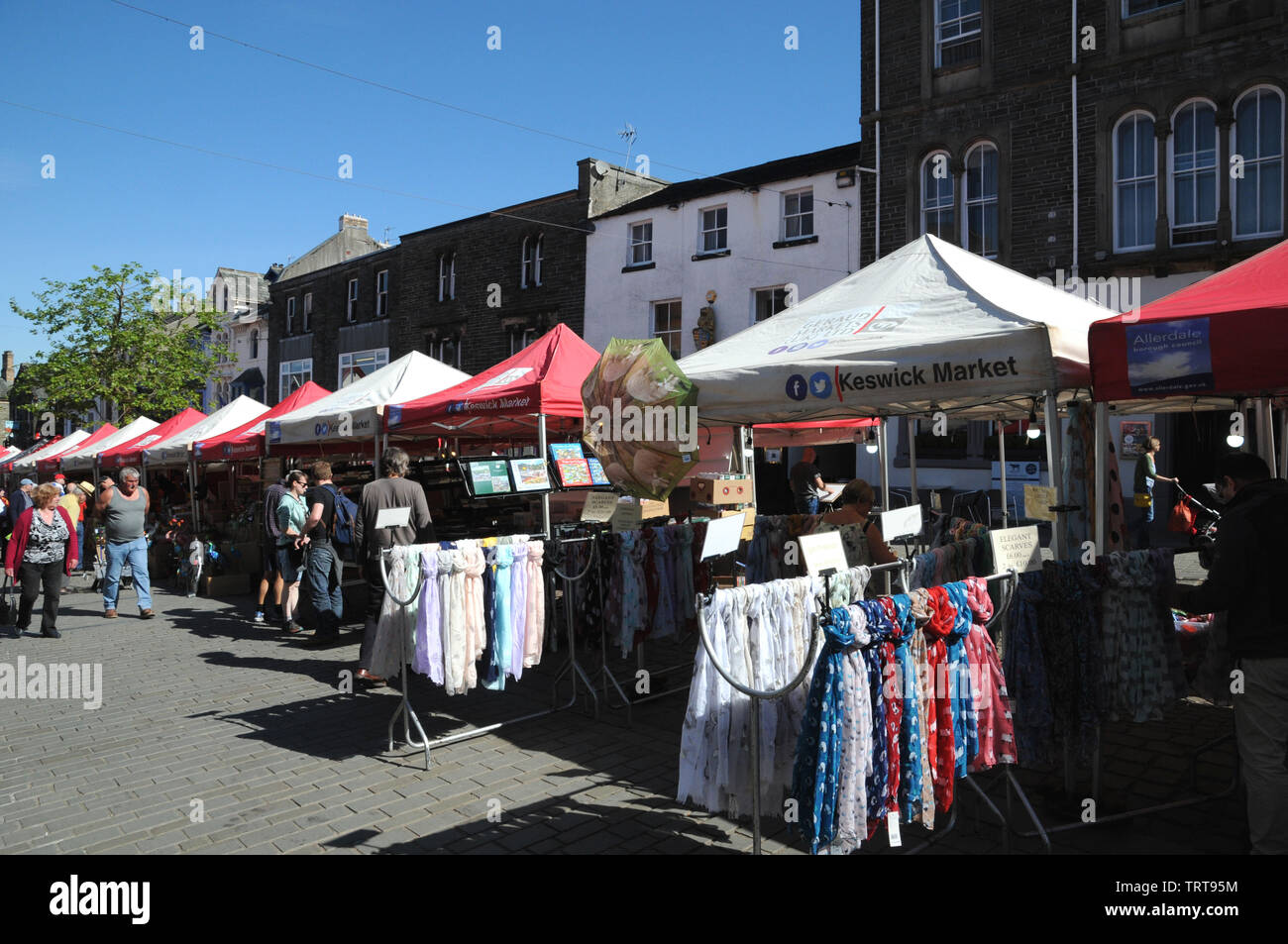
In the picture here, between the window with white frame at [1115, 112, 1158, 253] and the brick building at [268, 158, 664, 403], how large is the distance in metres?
13.1

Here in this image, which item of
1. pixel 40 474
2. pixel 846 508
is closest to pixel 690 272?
pixel 846 508

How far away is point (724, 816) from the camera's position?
4.38 meters

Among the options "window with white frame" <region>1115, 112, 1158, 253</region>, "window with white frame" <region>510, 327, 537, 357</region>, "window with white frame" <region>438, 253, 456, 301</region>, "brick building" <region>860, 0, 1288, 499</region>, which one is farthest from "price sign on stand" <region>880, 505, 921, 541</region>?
"window with white frame" <region>438, 253, 456, 301</region>

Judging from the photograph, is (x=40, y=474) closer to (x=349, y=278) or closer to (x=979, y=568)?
(x=349, y=278)

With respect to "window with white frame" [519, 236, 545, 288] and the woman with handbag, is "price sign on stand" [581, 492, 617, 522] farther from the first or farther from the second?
"window with white frame" [519, 236, 545, 288]

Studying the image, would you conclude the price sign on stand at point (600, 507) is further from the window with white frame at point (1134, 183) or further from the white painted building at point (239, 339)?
the white painted building at point (239, 339)

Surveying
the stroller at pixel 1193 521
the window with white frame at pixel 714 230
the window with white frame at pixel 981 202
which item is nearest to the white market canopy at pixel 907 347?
the stroller at pixel 1193 521

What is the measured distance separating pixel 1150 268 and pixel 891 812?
48.0ft

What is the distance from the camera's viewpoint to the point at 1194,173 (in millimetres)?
14742

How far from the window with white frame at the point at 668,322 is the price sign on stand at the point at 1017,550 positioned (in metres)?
17.6

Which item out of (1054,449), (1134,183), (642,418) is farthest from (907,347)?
(1134,183)

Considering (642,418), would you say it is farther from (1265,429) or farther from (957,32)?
(957,32)

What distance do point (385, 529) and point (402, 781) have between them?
8.35 feet

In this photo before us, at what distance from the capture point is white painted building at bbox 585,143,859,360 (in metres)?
18.8
